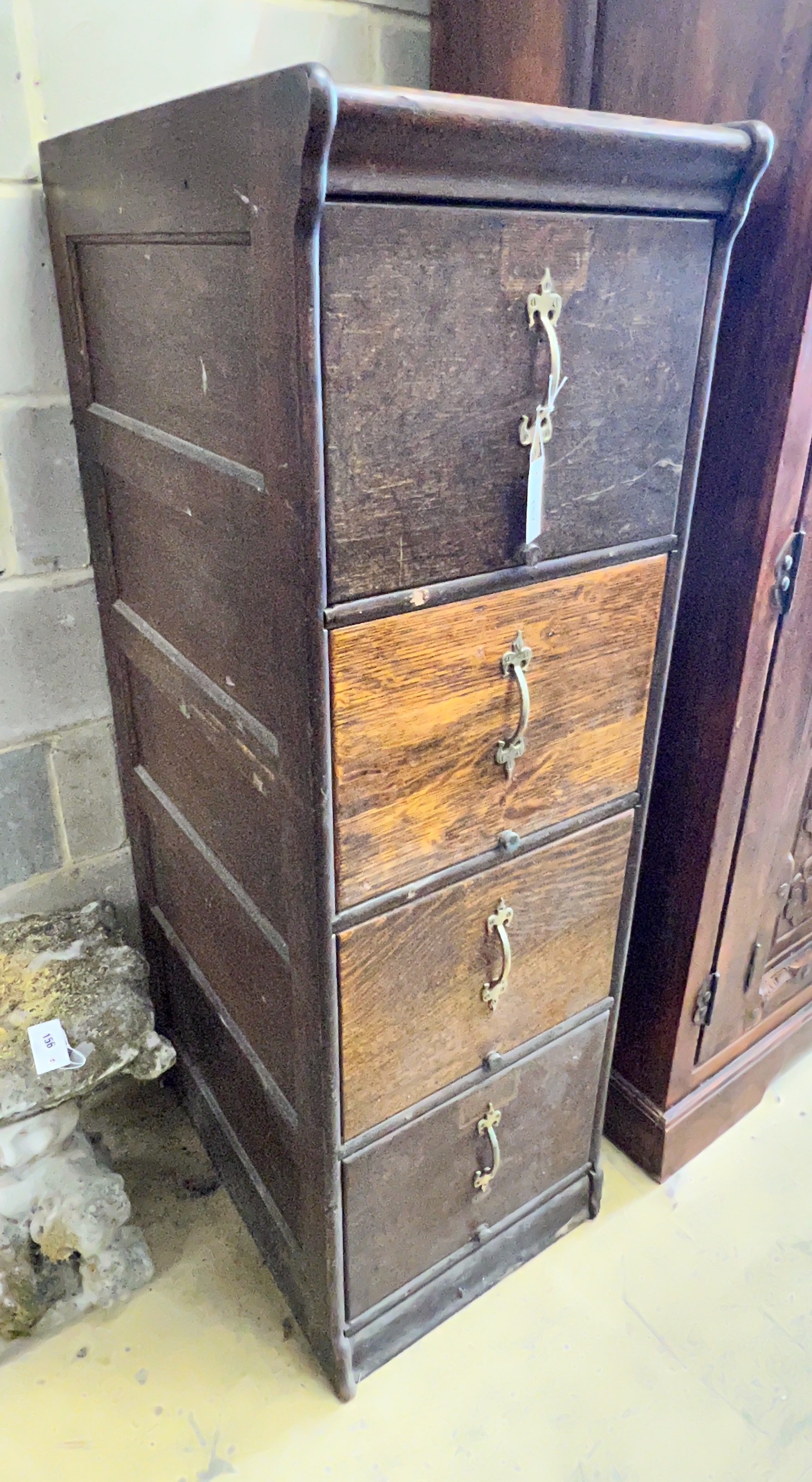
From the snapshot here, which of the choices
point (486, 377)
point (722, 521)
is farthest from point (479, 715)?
point (722, 521)

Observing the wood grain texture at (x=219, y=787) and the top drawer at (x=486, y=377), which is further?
the wood grain texture at (x=219, y=787)

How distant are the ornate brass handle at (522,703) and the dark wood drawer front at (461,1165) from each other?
43 centimetres

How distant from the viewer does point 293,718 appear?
0.82 metres

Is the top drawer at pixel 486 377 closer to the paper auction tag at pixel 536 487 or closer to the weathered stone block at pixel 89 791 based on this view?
the paper auction tag at pixel 536 487

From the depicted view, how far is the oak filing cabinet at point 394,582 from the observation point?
71cm

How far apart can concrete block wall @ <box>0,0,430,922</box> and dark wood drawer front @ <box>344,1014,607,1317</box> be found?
650mm

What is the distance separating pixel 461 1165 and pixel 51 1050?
53 cm

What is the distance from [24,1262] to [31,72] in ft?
4.69

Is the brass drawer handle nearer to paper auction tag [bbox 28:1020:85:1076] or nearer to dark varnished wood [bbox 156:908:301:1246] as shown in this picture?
dark varnished wood [bbox 156:908:301:1246]

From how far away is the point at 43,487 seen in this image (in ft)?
4.03

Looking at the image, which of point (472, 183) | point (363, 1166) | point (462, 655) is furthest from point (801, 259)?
point (363, 1166)

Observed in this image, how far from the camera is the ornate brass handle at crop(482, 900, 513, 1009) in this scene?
104 centimetres

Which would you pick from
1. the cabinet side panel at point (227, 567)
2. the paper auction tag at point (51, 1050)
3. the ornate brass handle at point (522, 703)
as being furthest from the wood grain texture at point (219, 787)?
the paper auction tag at point (51, 1050)

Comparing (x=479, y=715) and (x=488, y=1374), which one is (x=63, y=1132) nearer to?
(x=488, y=1374)
